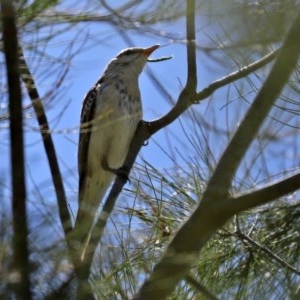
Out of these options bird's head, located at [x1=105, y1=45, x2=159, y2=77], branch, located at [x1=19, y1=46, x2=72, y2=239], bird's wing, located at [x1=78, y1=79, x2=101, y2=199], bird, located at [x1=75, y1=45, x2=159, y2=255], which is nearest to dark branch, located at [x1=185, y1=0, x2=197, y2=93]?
branch, located at [x1=19, y1=46, x2=72, y2=239]

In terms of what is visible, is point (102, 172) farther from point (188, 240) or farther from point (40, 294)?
point (40, 294)

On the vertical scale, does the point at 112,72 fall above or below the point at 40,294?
above

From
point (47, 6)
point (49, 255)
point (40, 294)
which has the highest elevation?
point (47, 6)

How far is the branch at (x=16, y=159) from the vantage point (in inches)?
57.2

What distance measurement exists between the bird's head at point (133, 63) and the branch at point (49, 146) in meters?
1.82

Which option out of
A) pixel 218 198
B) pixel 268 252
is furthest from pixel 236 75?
pixel 218 198

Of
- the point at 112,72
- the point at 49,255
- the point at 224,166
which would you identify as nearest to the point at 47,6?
the point at 224,166

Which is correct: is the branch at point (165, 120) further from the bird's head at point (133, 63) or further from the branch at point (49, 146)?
the bird's head at point (133, 63)

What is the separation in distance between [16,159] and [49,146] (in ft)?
4.36

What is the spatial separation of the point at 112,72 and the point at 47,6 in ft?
8.07

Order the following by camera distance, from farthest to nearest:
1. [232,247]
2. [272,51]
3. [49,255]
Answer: [232,247] < [272,51] < [49,255]

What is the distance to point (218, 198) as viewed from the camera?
196 cm

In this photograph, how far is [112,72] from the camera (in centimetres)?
471

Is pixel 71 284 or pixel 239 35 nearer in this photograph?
pixel 71 284
